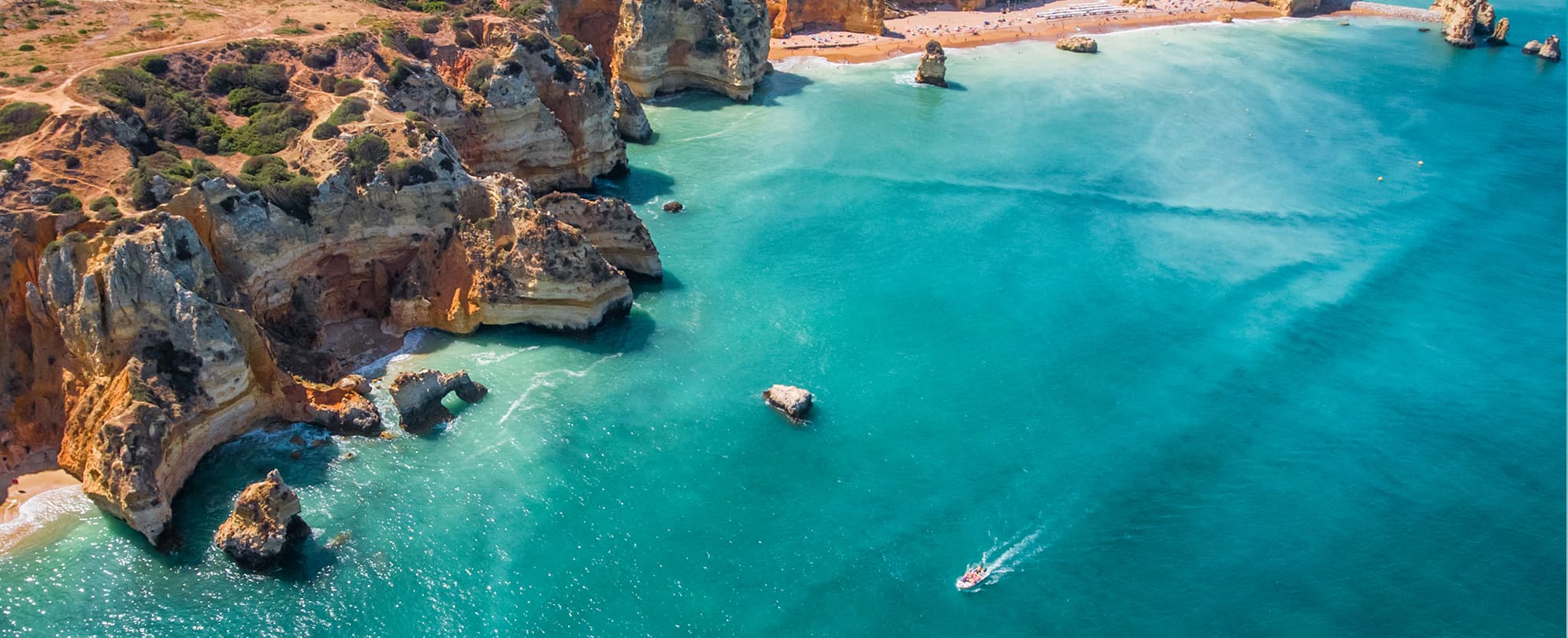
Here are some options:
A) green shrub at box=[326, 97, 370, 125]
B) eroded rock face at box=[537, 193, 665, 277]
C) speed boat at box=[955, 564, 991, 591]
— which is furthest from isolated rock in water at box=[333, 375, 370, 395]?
speed boat at box=[955, 564, 991, 591]

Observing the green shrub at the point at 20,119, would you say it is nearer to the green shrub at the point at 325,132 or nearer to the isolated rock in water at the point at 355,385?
the green shrub at the point at 325,132

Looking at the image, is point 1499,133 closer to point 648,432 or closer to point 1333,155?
point 1333,155

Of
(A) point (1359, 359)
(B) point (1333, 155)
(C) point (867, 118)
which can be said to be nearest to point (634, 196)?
(C) point (867, 118)

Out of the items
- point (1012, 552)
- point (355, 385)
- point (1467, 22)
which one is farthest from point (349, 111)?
point (1467, 22)

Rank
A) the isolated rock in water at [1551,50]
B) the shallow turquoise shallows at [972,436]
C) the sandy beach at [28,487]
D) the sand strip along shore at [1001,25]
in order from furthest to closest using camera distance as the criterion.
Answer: the isolated rock in water at [1551,50], the sand strip along shore at [1001,25], the sandy beach at [28,487], the shallow turquoise shallows at [972,436]

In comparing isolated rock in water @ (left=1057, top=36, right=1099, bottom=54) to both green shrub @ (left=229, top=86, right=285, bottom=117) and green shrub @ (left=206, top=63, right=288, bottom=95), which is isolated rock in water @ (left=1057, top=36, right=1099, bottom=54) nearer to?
green shrub @ (left=206, top=63, right=288, bottom=95)

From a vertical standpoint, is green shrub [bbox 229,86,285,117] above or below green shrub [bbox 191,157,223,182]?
above

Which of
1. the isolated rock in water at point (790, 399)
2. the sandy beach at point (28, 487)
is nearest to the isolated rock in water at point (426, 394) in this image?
the sandy beach at point (28, 487)
